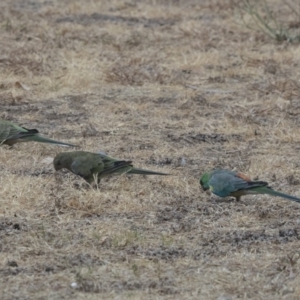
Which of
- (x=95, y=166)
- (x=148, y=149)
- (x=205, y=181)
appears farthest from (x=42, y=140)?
(x=205, y=181)

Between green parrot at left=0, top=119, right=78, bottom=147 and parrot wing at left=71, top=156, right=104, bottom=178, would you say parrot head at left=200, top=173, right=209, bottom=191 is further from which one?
green parrot at left=0, top=119, right=78, bottom=147

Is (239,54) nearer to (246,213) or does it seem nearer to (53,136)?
(53,136)

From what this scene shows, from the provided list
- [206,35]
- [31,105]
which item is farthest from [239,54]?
[31,105]

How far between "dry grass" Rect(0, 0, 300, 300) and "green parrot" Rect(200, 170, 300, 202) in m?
0.10

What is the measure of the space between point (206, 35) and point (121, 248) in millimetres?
7619

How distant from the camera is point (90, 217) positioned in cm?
621

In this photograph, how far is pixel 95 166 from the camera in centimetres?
680

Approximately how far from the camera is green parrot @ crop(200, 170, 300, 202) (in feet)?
20.9

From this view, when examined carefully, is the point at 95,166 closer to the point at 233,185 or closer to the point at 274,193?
the point at 233,185

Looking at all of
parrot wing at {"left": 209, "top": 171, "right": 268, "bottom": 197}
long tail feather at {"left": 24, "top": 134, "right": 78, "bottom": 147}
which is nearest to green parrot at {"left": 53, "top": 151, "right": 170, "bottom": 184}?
parrot wing at {"left": 209, "top": 171, "right": 268, "bottom": 197}

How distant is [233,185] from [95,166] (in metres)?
0.95

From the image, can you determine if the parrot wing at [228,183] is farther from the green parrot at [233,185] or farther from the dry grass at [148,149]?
the dry grass at [148,149]

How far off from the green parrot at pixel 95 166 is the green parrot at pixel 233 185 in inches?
16.8

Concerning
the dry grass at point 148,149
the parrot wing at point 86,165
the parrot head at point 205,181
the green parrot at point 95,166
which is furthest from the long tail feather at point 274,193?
the parrot wing at point 86,165
